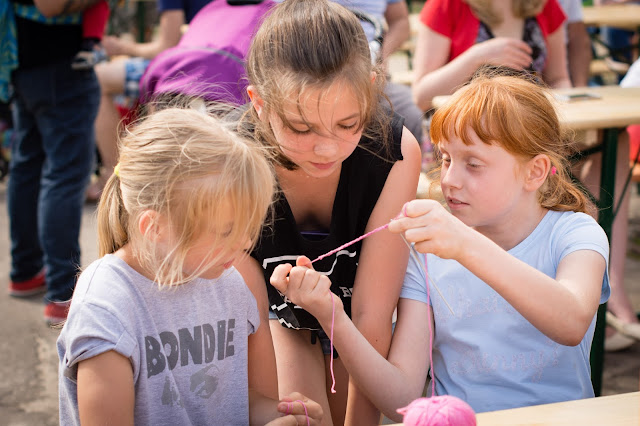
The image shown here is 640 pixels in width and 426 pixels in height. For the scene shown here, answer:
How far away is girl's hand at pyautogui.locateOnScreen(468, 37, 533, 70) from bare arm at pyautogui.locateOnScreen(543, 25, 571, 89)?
348 mm

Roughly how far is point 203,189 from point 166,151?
4.0 inches

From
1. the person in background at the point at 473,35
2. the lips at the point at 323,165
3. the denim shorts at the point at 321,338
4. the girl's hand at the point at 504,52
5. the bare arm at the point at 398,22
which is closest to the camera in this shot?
the lips at the point at 323,165

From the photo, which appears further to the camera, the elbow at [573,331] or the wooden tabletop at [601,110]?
the wooden tabletop at [601,110]

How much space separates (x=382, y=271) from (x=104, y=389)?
0.71 metres

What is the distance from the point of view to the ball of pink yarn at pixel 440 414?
976mm

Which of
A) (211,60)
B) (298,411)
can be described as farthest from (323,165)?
(211,60)

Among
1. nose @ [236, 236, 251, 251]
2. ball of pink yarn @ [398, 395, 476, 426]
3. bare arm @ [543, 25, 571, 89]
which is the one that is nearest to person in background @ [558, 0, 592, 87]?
bare arm @ [543, 25, 571, 89]

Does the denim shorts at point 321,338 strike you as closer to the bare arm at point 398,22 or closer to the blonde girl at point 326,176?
the blonde girl at point 326,176

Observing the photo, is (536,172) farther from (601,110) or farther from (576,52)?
(576,52)

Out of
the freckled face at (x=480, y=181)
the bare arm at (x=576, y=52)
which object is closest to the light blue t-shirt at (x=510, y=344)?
the freckled face at (x=480, y=181)

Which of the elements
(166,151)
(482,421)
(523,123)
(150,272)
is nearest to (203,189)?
(166,151)

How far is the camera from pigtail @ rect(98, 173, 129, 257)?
1.39m

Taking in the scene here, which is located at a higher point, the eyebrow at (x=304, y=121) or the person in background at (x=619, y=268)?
the eyebrow at (x=304, y=121)

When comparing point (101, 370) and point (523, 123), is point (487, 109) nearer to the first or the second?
point (523, 123)
